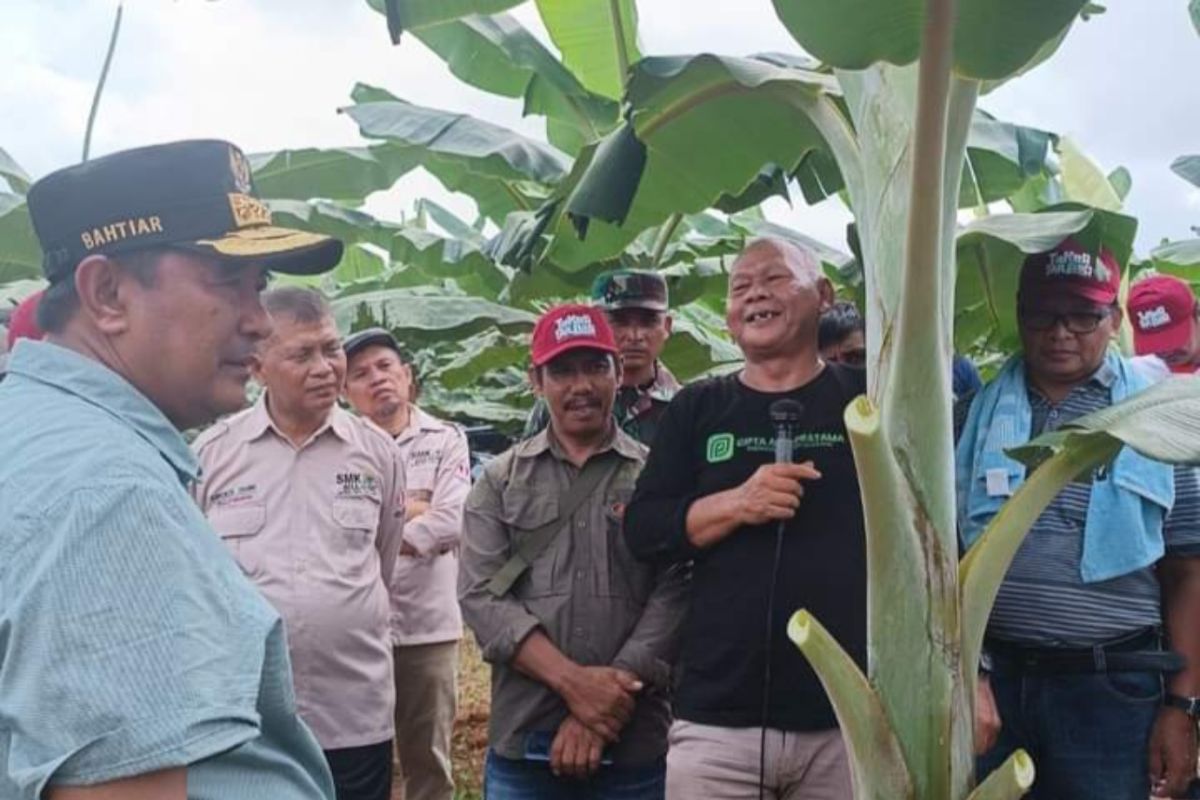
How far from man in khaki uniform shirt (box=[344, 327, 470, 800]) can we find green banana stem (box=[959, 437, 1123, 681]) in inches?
86.0

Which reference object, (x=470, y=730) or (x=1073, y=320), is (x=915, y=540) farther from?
(x=470, y=730)

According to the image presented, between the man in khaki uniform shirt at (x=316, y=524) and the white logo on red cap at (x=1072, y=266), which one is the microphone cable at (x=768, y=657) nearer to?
the white logo on red cap at (x=1072, y=266)

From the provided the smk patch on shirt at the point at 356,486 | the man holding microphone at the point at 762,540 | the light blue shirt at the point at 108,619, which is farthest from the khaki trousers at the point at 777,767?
the light blue shirt at the point at 108,619

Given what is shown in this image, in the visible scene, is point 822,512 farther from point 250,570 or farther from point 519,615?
point 250,570

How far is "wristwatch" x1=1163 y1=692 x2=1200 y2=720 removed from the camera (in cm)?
274

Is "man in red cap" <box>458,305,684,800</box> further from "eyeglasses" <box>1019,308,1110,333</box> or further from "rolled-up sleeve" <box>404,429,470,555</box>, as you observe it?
"eyeglasses" <box>1019,308,1110,333</box>

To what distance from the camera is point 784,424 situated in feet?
8.50

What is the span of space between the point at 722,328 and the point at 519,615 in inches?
201

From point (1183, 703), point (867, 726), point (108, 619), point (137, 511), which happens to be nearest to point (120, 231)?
point (137, 511)

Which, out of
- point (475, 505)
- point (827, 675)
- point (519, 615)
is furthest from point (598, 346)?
point (827, 675)

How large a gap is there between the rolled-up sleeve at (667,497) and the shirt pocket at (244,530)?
104cm

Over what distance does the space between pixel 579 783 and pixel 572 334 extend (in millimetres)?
1159

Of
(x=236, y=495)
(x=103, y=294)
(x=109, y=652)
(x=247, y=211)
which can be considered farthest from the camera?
(x=236, y=495)

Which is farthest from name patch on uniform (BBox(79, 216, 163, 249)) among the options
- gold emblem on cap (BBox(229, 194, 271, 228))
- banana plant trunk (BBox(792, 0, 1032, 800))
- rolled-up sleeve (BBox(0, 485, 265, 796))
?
banana plant trunk (BBox(792, 0, 1032, 800))
